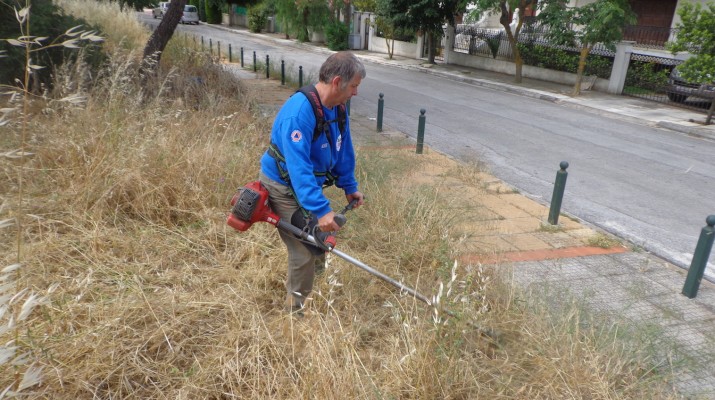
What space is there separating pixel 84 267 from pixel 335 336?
1.89 meters

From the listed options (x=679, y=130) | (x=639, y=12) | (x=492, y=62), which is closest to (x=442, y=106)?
(x=679, y=130)

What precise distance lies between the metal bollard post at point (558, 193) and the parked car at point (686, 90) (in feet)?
31.1

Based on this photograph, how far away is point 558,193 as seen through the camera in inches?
218

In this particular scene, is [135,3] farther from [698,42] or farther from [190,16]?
[190,16]

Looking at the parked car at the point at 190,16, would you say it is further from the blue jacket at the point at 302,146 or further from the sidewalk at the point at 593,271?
the blue jacket at the point at 302,146

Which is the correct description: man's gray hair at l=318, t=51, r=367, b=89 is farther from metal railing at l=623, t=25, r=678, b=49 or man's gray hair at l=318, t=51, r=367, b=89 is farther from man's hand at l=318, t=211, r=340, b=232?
metal railing at l=623, t=25, r=678, b=49

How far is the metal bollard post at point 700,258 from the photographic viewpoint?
4086 mm

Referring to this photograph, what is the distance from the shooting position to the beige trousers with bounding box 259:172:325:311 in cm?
306

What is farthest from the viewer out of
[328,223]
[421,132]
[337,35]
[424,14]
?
[337,35]

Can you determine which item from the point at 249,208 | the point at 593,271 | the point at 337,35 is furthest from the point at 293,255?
the point at 337,35

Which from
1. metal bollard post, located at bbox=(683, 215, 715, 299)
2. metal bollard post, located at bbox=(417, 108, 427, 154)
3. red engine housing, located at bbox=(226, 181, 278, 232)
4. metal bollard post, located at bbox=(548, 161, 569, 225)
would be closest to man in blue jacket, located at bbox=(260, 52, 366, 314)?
red engine housing, located at bbox=(226, 181, 278, 232)

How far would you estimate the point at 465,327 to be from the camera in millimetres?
2656

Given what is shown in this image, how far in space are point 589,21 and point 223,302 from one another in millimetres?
15117

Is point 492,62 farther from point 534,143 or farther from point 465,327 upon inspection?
point 465,327
